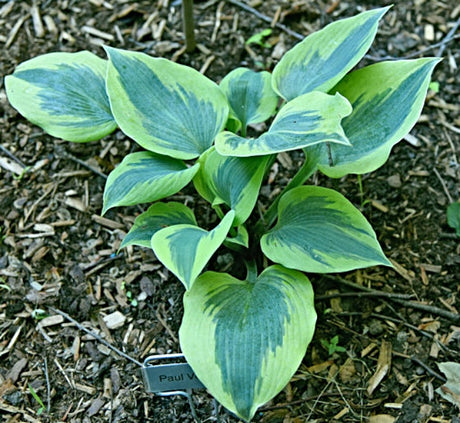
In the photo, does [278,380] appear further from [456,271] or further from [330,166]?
[456,271]

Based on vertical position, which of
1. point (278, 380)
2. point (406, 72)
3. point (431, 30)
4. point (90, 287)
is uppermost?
point (406, 72)

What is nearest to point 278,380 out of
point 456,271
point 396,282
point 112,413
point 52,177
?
point 112,413

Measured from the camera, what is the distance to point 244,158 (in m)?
1.38

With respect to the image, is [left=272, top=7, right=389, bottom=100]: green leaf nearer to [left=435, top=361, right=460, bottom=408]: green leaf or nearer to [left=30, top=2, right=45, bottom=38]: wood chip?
[left=435, top=361, right=460, bottom=408]: green leaf

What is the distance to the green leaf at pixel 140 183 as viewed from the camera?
136cm

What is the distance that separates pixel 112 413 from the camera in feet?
4.77

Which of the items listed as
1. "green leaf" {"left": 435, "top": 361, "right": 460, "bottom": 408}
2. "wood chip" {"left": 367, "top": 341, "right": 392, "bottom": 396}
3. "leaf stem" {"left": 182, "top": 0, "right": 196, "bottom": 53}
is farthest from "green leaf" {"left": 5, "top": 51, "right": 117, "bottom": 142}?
"green leaf" {"left": 435, "top": 361, "right": 460, "bottom": 408}

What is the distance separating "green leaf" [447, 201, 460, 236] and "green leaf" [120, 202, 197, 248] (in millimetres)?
770

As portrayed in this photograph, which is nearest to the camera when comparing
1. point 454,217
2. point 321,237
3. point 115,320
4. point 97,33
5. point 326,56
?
point 321,237

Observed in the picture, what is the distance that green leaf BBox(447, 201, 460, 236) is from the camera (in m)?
1.71

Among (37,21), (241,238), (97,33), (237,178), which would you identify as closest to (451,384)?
(241,238)

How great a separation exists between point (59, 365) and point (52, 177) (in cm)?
62

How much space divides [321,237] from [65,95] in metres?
0.79

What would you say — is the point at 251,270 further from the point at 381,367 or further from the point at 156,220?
the point at 381,367
